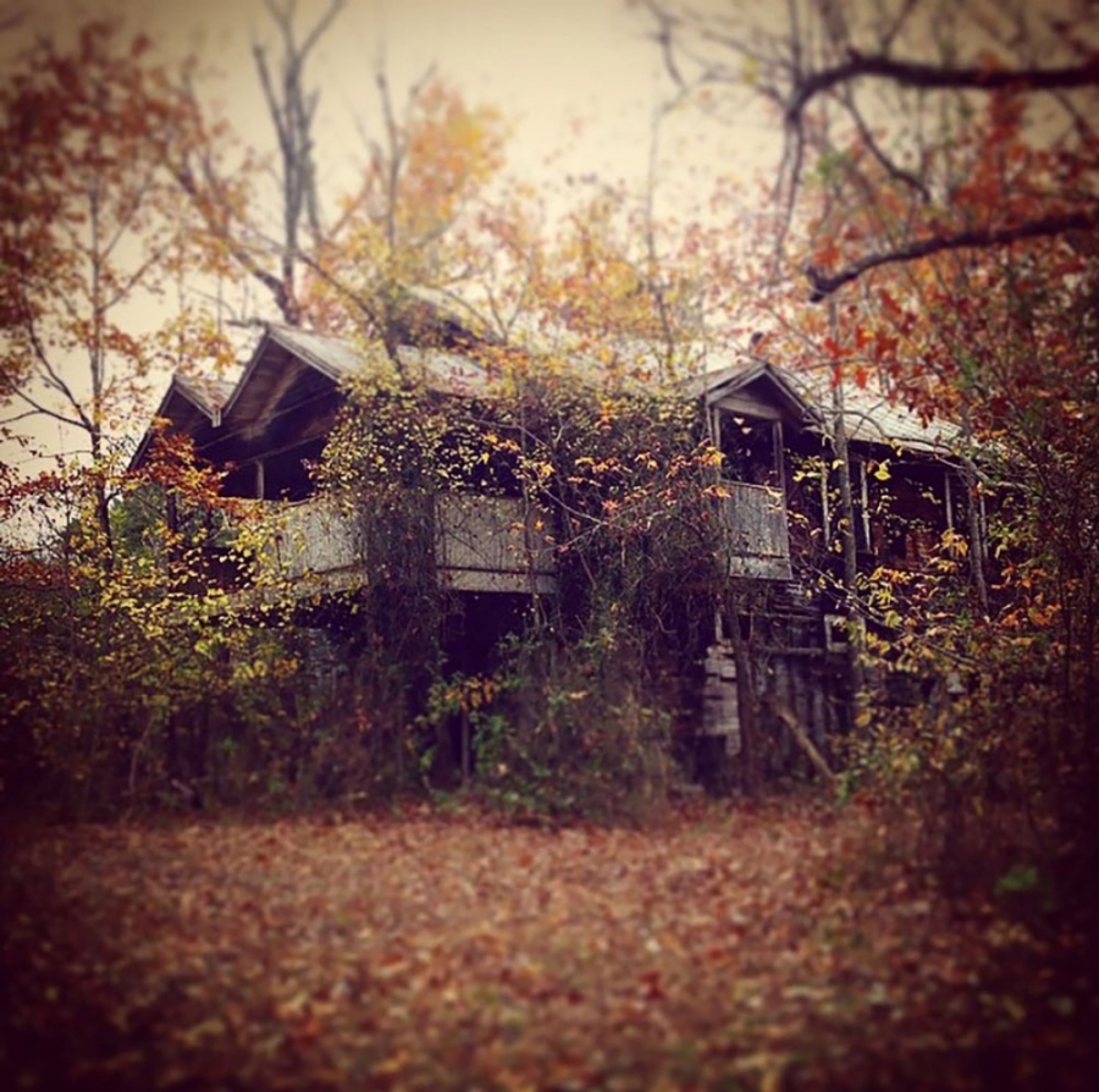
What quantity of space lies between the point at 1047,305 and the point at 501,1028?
289 inches

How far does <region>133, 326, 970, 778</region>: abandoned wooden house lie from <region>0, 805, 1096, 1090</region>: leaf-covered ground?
5.42 metres

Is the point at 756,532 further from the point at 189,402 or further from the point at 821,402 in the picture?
the point at 189,402

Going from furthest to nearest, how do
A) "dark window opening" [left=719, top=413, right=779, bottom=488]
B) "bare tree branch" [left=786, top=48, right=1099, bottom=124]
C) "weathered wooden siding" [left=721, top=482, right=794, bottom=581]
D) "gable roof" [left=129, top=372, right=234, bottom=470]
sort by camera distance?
"gable roof" [left=129, top=372, right=234, bottom=470] < "dark window opening" [left=719, top=413, right=779, bottom=488] < "weathered wooden siding" [left=721, top=482, right=794, bottom=581] < "bare tree branch" [left=786, top=48, right=1099, bottom=124]

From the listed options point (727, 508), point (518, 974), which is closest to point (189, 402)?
point (727, 508)

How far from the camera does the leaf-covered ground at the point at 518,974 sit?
5.77m

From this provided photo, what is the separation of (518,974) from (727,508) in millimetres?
9699

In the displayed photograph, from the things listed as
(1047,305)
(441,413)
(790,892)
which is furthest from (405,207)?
(790,892)

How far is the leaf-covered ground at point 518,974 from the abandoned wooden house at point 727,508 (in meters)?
5.42

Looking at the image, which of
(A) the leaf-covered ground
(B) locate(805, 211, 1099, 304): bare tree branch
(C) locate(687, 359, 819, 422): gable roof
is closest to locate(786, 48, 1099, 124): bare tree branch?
(B) locate(805, 211, 1099, 304): bare tree branch

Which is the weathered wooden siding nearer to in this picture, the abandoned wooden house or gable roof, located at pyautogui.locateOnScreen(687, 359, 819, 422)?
the abandoned wooden house

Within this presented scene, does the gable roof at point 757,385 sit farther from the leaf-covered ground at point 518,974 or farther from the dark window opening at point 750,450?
the leaf-covered ground at point 518,974

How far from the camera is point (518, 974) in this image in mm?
7094

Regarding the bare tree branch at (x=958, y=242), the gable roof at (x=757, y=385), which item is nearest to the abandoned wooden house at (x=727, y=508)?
the gable roof at (x=757, y=385)

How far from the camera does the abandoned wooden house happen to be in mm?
15266
